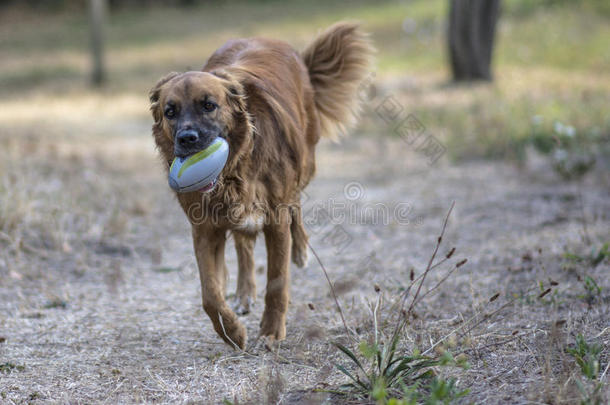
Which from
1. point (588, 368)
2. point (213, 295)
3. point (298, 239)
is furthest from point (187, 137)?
point (588, 368)

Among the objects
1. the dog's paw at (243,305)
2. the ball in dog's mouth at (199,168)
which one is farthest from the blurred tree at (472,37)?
the ball in dog's mouth at (199,168)

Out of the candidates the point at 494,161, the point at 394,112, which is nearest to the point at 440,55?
the point at 394,112

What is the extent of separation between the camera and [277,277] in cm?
339

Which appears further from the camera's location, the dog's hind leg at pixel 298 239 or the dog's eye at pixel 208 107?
the dog's hind leg at pixel 298 239

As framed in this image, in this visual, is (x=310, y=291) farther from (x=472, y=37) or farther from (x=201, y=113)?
(x=472, y=37)

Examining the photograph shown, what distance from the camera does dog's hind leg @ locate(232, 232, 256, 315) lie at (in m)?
3.78

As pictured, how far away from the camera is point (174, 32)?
21.6m

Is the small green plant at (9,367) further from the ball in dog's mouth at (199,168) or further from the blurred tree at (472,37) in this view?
the blurred tree at (472,37)

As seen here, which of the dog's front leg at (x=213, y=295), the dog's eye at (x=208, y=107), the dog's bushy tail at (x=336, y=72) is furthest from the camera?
the dog's bushy tail at (x=336, y=72)

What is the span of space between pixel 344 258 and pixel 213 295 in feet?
5.71

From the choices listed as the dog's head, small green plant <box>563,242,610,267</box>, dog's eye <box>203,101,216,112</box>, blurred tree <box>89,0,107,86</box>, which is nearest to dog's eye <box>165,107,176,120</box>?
the dog's head

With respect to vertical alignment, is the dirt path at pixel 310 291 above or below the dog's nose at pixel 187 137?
below

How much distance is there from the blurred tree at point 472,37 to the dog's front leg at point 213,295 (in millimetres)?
7708

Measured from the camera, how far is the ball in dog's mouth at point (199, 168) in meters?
2.85
